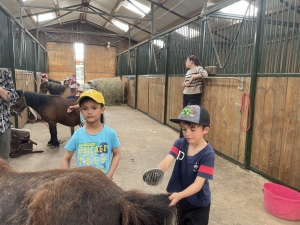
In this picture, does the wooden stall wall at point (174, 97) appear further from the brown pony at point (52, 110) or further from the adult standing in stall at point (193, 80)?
the brown pony at point (52, 110)

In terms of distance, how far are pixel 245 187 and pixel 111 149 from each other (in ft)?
6.02

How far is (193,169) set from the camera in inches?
52.2

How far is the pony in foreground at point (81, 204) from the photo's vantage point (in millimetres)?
582

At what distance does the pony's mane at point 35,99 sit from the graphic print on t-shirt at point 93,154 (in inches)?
117

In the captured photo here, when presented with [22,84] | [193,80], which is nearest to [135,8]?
[22,84]

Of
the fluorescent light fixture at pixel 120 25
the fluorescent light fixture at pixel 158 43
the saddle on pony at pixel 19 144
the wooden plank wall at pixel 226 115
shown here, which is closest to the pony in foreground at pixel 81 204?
the wooden plank wall at pixel 226 115

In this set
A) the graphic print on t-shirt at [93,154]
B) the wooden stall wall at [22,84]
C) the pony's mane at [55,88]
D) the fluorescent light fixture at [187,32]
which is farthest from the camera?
the pony's mane at [55,88]

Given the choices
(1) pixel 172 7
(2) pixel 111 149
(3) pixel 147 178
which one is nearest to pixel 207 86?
(2) pixel 111 149

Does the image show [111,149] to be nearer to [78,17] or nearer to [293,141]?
[293,141]

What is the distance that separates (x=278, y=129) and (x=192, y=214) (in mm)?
1804

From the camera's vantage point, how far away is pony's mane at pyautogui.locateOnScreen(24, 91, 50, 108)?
13.0ft

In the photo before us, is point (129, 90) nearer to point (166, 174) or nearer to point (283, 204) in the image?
point (166, 174)

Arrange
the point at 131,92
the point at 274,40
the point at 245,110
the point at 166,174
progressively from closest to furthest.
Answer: the point at 274,40, the point at 166,174, the point at 245,110, the point at 131,92

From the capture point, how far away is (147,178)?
1.02m
